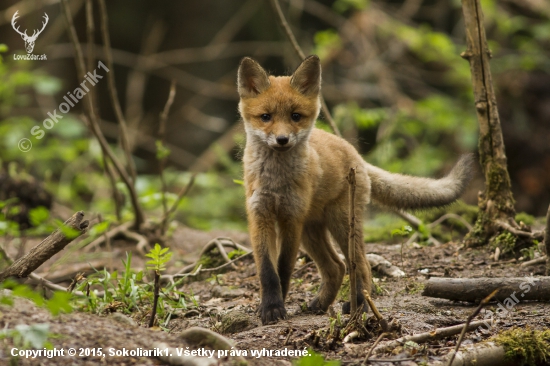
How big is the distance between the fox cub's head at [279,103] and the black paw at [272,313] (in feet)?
4.10

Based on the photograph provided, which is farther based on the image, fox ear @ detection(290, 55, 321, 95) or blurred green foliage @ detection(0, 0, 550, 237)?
blurred green foliage @ detection(0, 0, 550, 237)

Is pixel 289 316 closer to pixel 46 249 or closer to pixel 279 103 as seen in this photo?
pixel 279 103

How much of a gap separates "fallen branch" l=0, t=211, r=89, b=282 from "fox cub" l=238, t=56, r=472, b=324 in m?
1.51

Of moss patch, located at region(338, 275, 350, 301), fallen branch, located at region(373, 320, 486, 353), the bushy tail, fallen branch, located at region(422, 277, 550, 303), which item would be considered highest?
the bushy tail

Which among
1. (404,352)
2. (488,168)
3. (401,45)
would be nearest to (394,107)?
(401,45)

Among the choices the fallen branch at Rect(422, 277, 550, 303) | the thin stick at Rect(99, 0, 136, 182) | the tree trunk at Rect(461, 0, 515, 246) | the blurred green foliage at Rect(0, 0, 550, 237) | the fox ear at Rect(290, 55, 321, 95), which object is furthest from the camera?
the blurred green foliage at Rect(0, 0, 550, 237)

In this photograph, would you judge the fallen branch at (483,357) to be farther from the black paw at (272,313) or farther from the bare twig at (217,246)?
the bare twig at (217,246)

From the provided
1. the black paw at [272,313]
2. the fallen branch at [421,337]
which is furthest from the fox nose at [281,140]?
the fallen branch at [421,337]

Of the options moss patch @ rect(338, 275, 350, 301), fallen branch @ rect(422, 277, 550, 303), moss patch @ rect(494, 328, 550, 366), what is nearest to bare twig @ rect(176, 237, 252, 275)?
moss patch @ rect(338, 275, 350, 301)

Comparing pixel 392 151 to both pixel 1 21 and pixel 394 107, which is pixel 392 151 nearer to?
pixel 394 107

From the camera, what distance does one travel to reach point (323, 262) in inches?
202

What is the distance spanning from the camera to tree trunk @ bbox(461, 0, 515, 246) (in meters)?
5.53

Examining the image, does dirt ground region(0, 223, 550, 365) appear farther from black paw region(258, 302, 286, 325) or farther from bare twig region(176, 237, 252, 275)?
bare twig region(176, 237, 252, 275)

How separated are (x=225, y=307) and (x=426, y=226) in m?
3.07
